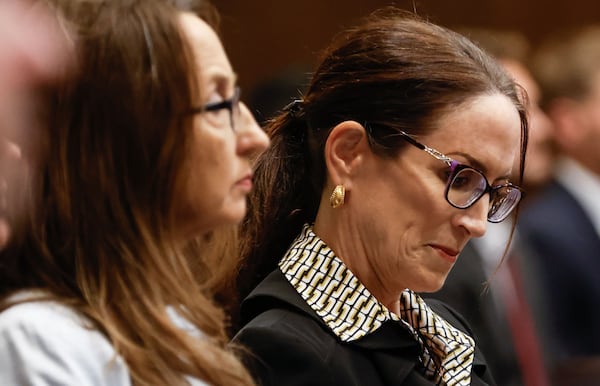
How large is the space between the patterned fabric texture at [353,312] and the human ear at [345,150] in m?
0.11

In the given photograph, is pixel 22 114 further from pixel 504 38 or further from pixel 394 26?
pixel 504 38

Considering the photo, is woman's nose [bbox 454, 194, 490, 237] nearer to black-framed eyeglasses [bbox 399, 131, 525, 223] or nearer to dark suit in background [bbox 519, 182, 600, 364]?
black-framed eyeglasses [bbox 399, 131, 525, 223]

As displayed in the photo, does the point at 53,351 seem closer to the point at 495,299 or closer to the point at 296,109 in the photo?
the point at 296,109

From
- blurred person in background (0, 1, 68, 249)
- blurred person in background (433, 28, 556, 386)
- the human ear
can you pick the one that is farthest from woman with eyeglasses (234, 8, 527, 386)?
blurred person in background (433, 28, 556, 386)

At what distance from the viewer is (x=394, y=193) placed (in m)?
1.91

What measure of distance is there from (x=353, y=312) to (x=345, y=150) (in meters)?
0.25

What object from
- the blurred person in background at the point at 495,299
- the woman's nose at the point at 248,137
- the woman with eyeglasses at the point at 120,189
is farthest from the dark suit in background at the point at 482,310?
the woman with eyeglasses at the point at 120,189

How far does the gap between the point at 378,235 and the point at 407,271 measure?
7cm

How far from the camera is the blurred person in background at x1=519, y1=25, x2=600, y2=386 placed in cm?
363

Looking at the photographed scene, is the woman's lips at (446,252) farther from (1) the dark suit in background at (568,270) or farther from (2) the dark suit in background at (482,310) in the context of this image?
(1) the dark suit in background at (568,270)

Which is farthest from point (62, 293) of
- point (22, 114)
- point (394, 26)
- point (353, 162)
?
point (394, 26)

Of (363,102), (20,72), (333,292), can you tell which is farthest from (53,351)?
(363,102)

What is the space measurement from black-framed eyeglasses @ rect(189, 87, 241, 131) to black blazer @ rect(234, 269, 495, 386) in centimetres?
34

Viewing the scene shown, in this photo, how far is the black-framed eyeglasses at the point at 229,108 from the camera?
1585mm
